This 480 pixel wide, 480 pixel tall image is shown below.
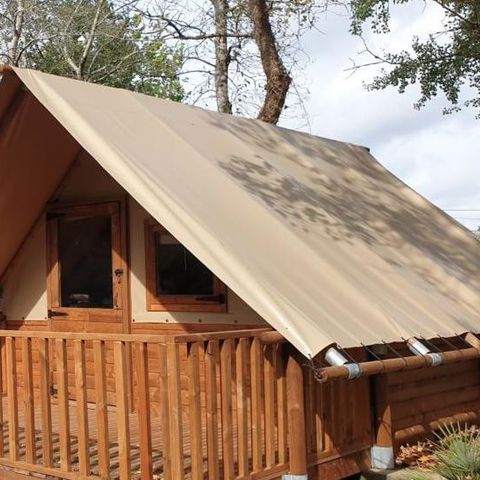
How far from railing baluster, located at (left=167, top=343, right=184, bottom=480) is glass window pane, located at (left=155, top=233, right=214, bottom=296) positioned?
7.19ft

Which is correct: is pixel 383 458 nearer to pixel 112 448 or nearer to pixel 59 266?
pixel 112 448

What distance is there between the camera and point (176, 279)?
Answer: 661 cm

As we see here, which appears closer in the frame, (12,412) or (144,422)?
(144,422)

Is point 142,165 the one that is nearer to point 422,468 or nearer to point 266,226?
point 266,226

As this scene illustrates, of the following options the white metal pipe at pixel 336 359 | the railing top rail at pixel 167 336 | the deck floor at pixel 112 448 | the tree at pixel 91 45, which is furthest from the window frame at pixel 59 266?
the tree at pixel 91 45

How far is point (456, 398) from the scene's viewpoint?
6.53 m

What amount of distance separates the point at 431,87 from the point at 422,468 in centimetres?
1058

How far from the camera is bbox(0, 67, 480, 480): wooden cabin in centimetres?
450

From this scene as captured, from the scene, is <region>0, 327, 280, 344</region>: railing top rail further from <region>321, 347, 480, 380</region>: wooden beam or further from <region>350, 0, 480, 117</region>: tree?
<region>350, 0, 480, 117</region>: tree

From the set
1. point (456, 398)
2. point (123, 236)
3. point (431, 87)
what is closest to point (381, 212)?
point (456, 398)

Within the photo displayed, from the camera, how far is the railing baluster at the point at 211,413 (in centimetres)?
432

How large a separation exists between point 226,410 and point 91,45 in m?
18.8

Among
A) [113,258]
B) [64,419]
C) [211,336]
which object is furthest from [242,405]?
[113,258]

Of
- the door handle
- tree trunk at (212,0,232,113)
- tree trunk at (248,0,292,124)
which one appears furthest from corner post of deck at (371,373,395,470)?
tree trunk at (212,0,232,113)
